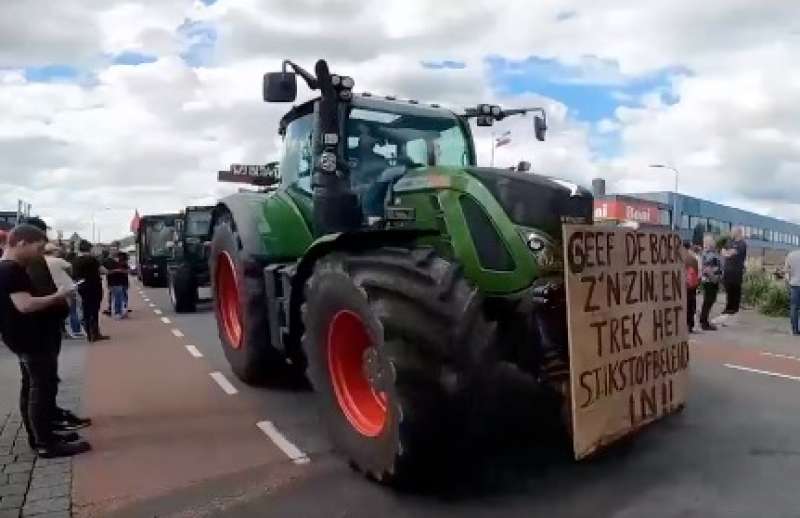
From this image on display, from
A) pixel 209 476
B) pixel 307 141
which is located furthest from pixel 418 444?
pixel 307 141

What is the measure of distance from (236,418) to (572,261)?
11.9 feet

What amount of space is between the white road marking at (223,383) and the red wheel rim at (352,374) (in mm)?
2981

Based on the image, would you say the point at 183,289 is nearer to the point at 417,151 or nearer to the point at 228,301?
the point at 228,301

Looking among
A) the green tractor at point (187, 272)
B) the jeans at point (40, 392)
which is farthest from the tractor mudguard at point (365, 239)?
the green tractor at point (187, 272)

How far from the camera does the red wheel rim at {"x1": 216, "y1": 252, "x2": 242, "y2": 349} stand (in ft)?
28.7

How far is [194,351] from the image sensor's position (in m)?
11.8

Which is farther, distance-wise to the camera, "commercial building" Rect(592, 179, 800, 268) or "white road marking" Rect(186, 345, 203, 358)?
"commercial building" Rect(592, 179, 800, 268)

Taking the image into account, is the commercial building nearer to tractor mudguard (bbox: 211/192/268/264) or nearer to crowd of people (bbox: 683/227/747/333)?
crowd of people (bbox: 683/227/747/333)

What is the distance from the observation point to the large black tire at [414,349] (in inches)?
179

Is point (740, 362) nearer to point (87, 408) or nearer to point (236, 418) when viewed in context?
point (236, 418)

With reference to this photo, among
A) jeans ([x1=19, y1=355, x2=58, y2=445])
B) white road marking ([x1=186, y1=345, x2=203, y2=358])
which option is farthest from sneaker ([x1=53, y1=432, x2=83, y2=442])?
white road marking ([x1=186, y1=345, x2=203, y2=358])

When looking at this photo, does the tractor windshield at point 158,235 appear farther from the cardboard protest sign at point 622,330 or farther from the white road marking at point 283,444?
the cardboard protest sign at point 622,330

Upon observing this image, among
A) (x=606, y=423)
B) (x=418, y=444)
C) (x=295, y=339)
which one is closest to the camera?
(x=418, y=444)

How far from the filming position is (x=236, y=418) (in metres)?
7.16
